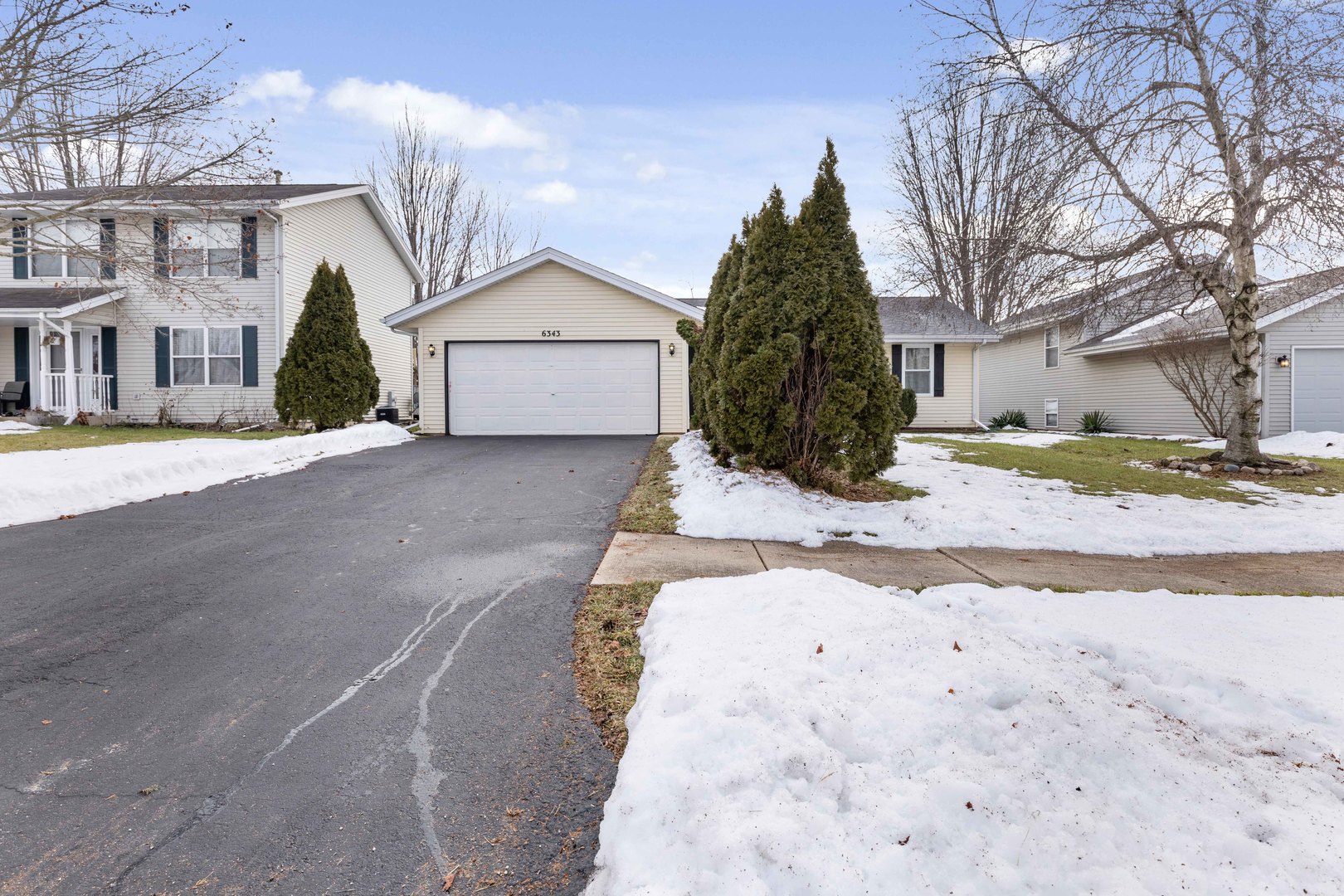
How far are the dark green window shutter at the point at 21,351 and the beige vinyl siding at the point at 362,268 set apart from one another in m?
6.22

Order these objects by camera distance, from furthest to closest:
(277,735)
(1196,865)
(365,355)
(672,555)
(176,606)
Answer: (365,355), (672,555), (176,606), (277,735), (1196,865)

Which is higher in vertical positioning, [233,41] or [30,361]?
[233,41]

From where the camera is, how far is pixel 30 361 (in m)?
17.0

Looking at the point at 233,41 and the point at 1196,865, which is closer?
the point at 1196,865

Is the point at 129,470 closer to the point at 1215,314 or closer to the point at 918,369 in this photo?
the point at 918,369

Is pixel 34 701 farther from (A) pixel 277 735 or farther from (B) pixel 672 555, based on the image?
(B) pixel 672 555

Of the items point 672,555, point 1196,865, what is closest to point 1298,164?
point 672,555

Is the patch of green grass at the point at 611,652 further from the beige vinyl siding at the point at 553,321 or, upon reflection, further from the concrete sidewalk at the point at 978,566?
the beige vinyl siding at the point at 553,321

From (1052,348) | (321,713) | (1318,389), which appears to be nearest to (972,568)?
(321,713)

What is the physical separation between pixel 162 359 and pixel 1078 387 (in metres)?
24.5

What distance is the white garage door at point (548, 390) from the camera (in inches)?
640

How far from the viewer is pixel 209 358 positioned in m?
17.2

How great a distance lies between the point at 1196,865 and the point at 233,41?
12.1m

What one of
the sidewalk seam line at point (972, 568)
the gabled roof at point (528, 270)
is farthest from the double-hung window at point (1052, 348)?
the sidewalk seam line at point (972, 568)
